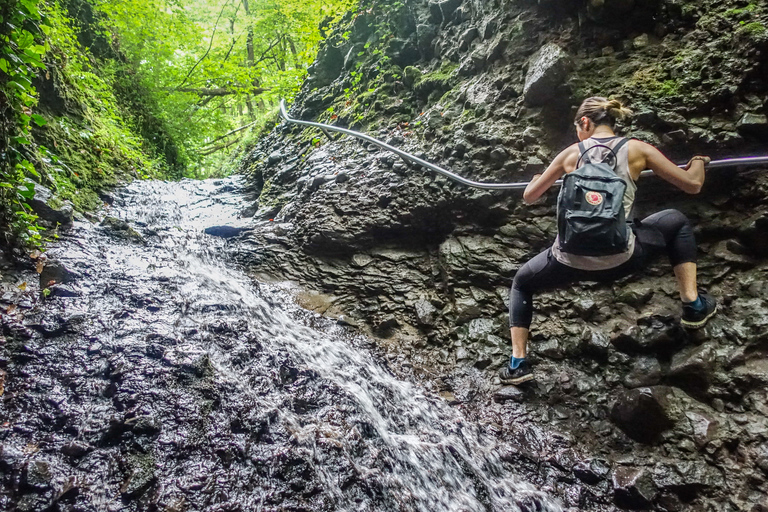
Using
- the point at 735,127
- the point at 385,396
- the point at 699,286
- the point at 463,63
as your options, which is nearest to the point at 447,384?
the point at 385,396

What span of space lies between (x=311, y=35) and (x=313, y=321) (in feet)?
26.8

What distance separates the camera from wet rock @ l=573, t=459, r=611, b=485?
2.70 m

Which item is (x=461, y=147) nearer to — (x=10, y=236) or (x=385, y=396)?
(x=385, y=396)

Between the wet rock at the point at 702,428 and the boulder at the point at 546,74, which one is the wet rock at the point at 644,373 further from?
the boulder at the point at 546,74

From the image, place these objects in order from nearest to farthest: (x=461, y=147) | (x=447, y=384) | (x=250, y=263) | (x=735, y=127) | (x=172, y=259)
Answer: (x=735, y=127) < (x=447, y=384) < (x=461, y=147) < (x=172, y=259) < (x=250, y=263)

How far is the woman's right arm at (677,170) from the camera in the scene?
246cm

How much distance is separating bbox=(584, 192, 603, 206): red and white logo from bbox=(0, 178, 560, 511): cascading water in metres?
2.05

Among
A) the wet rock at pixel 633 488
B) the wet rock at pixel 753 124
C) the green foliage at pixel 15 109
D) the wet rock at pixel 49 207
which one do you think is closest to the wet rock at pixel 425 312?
the wet rock at pixel 633 488

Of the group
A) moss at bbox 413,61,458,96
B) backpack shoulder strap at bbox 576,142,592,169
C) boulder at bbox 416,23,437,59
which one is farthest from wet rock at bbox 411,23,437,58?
backpack shoulder strap at bbox 576,142,592,169

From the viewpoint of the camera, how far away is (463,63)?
5.27m

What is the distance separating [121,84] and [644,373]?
1316 cm

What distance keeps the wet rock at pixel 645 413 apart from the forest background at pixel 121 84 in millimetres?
5321

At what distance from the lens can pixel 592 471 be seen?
8.96 ft

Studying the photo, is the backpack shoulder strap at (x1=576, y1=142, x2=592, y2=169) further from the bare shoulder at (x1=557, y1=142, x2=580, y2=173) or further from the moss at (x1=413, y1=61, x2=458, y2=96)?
the moss at (x1=413, y1=61, x2=458, y2=96)
